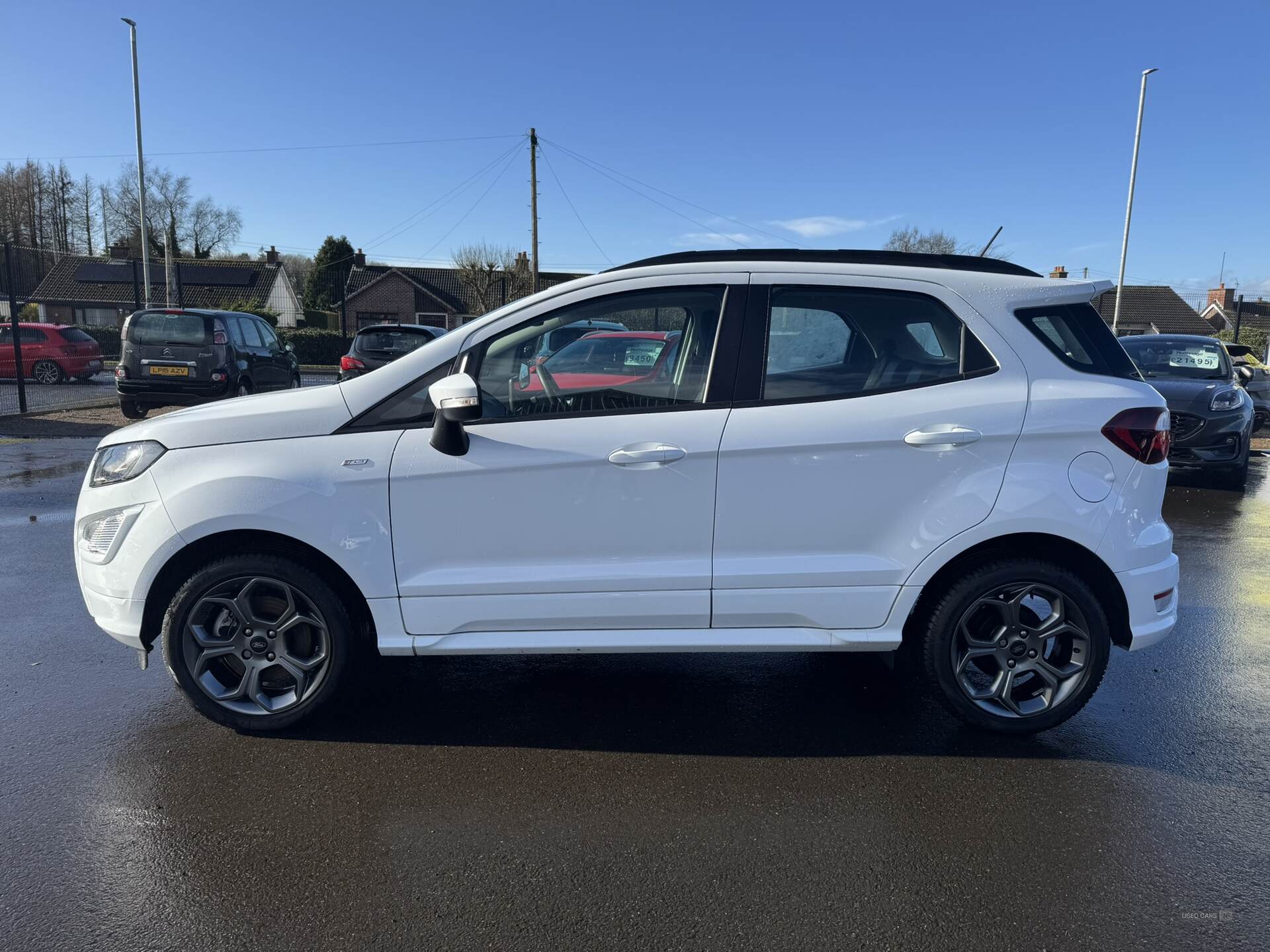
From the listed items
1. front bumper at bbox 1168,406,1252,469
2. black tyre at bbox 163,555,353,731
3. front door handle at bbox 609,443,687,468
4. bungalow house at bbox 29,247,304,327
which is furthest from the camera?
bungalow house at bbox 29,247,304,327

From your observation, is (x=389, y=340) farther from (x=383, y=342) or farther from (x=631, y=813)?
(x=631, y=813)

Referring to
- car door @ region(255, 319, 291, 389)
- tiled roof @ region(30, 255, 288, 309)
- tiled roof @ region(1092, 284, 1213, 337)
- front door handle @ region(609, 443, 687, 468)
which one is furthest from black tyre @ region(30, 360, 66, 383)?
tiled roof @ region(1092, 284, 1213, 337)

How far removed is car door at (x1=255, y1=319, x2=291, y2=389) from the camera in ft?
50.8

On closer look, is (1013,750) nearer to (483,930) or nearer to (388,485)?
(483,930)

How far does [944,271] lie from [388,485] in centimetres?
236

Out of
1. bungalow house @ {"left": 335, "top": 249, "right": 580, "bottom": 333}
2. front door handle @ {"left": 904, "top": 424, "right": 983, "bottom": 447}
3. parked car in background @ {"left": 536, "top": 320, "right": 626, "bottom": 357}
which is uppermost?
bungalow house @ {"left": 335, "top": 249, "right": 580, "bottom": 333}

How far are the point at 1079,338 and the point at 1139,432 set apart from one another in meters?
0.45

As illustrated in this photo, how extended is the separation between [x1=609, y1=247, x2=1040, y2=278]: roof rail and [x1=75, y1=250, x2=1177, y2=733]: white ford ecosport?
84 mm

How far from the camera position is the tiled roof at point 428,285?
6097 centimetres

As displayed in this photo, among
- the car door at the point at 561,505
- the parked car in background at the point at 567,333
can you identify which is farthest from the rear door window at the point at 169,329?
the car door at the point at 561,505

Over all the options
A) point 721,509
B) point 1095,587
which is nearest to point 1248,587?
point 1095,587

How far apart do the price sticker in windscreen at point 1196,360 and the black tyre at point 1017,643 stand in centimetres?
891

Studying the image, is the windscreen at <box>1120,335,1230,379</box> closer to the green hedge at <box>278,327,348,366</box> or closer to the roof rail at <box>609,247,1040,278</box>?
the roof rail at <box>609,247,1040,278</box>

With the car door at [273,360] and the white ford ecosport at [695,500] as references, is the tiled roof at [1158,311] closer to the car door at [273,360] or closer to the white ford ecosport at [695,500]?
the car door at [273,360]
